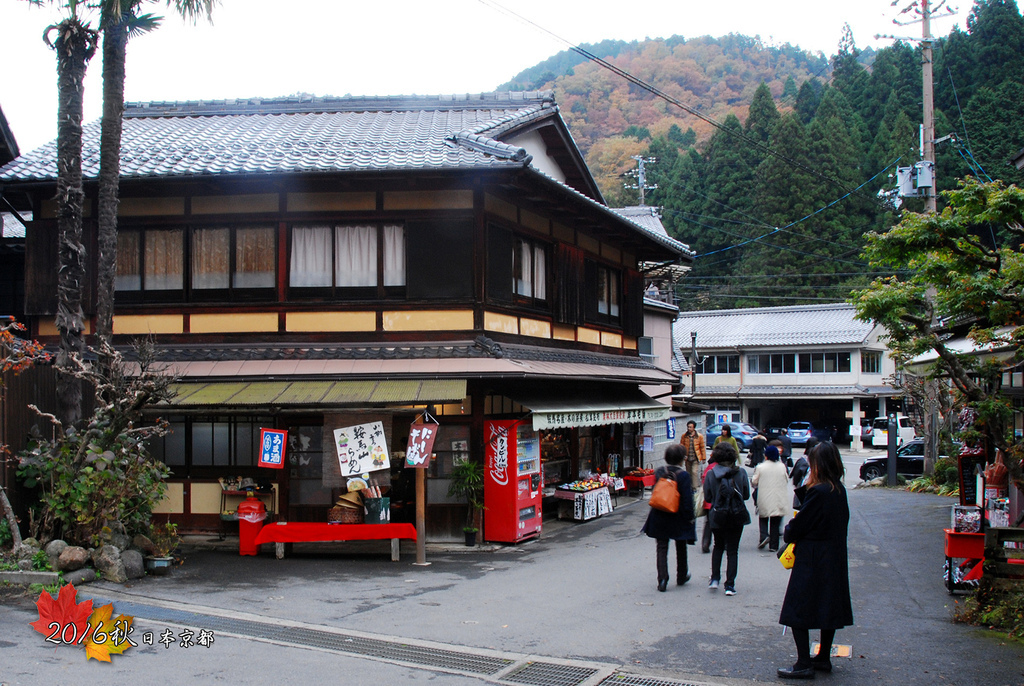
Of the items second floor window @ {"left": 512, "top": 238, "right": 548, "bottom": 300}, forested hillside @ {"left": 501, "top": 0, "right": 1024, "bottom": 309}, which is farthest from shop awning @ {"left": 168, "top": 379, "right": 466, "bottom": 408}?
forested hillside @ {"left": 501, "top": 0, "right": 1024, "bottom": 309}

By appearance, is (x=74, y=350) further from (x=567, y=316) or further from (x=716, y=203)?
(x=716, y=203)

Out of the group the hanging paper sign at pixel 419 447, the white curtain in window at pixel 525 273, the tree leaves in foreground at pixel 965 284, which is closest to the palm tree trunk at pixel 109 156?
the hanging paper sign at pixel 419 447

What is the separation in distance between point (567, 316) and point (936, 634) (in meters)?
10.3

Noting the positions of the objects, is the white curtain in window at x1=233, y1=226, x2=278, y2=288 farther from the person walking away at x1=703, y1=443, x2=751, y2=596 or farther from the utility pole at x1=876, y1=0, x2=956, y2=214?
the utility pole at x1=876, y1=0, x2=956, y2=214

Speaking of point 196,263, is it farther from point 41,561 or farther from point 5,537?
point 41,561

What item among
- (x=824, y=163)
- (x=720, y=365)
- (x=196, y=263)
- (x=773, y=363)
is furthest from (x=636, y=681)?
(x=824, y=163)

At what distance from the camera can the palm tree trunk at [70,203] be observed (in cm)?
1152

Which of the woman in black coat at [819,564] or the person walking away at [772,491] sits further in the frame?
the person walking away at [772,491]

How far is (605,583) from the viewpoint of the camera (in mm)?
10734

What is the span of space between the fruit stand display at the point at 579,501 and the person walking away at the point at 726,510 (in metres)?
7.01

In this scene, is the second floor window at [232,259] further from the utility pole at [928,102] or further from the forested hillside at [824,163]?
the forested hillside at [824,163]

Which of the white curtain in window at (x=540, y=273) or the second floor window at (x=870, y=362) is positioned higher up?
the white curtain in window at (x=540, y=273)

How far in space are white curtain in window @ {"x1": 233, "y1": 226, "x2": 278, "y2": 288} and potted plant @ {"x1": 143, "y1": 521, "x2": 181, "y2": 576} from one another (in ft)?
14.8

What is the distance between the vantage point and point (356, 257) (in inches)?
550
